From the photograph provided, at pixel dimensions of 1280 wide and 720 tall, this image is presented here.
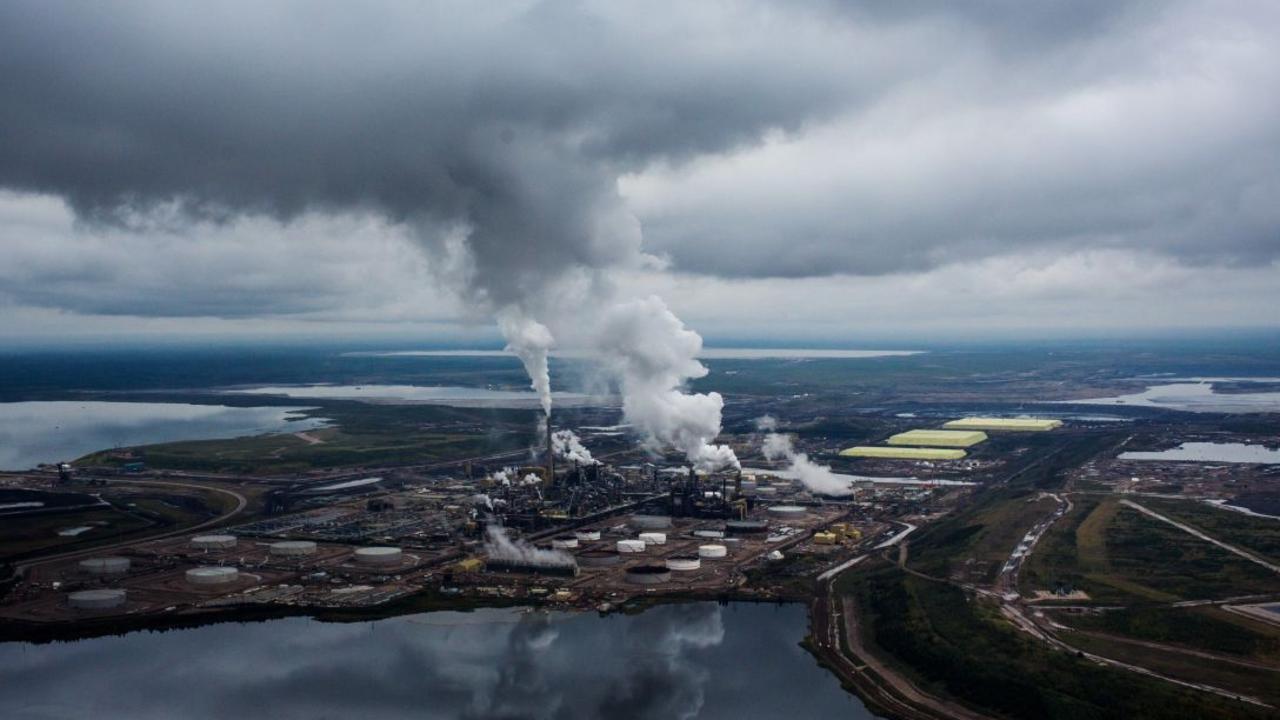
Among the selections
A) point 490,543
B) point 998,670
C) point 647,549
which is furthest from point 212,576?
point 998,670

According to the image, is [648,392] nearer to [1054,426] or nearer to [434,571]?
[434,571]

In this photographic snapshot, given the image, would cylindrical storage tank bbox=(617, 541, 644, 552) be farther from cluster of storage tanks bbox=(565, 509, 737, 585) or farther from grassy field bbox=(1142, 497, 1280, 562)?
grassy field bbox=(1142, 497, 1280, 562)

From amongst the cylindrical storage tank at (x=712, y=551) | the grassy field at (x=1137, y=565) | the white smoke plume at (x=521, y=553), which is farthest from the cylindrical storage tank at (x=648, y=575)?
the grassy field at (x=1137, y=565)

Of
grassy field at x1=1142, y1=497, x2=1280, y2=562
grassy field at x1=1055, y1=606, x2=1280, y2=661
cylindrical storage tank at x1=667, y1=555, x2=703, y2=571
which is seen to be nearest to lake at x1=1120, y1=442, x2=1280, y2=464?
grassy field at x1=1142, y1=497, x2=1280, y2=562

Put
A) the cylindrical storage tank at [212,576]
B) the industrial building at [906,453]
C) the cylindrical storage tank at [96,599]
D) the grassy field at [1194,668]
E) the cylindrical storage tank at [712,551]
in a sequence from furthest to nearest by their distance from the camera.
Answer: the industrial building at [906,453] < the cylindrical storage tank at [712,551] < the cylindrical storage tank at [212,576] < the cylindrical storage tank at [96,599] < the grassy field at [1194,668]

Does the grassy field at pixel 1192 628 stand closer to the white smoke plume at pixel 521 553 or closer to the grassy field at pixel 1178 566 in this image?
the grassy field at pixel 1178 566
